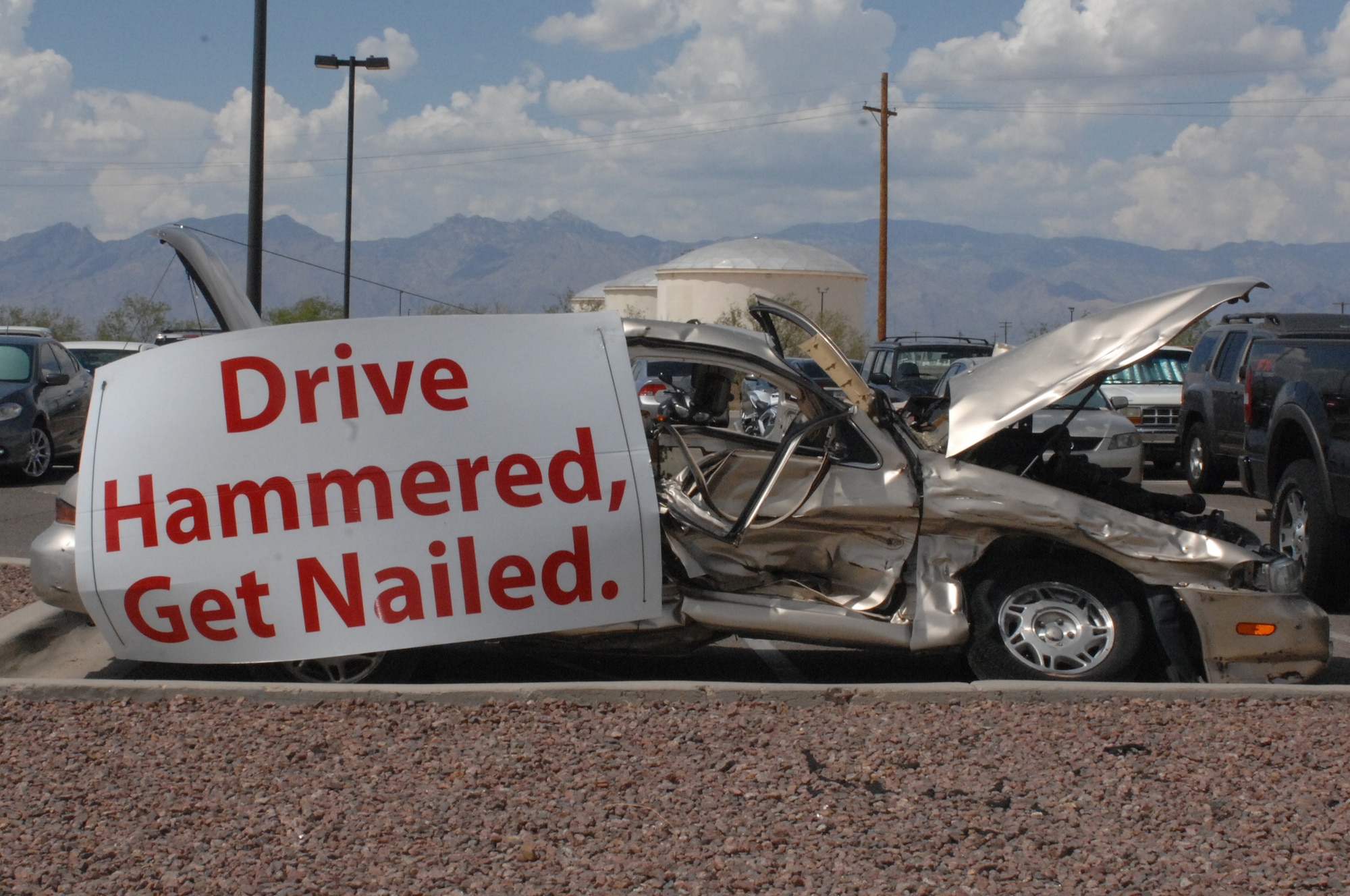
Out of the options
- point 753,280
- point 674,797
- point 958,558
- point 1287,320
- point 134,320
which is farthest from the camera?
point 753,280

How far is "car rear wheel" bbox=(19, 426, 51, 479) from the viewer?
48.4 feet

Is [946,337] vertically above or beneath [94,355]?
above

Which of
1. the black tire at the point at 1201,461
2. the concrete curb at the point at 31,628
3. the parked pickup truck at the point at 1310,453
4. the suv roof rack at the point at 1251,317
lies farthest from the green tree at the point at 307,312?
the parked pickup truck at the point at 1310,453

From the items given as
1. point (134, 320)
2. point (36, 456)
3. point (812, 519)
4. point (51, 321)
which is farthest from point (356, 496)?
point (51, 321)

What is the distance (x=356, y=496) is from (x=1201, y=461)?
11.6m

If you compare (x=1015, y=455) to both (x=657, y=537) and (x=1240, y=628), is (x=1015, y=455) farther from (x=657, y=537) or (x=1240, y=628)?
(x=657, y=537)

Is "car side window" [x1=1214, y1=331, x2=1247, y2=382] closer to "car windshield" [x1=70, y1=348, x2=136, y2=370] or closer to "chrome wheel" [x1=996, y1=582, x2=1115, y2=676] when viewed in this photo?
"chrome wheel" [x1=996, y1=582, x2=1115, y2=676]

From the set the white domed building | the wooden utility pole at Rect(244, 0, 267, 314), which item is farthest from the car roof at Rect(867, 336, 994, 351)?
the white domed building

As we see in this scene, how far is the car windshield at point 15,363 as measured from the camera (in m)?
15.2

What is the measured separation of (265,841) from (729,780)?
58.7 inches

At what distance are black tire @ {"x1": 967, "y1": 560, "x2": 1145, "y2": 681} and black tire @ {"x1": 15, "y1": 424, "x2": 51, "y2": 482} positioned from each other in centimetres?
1196

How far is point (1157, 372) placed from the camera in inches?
738

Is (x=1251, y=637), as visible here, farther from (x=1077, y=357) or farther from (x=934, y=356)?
(x=934, y=356)

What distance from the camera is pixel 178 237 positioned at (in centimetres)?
666
